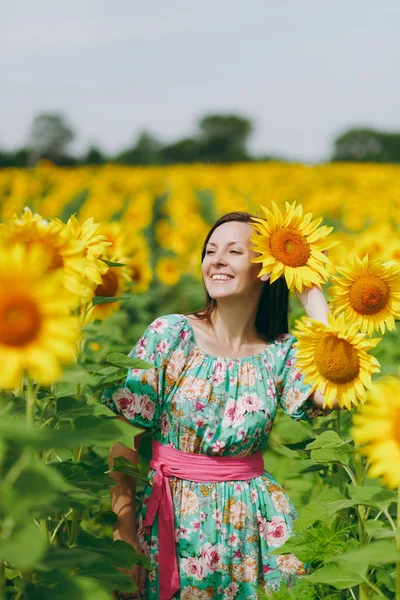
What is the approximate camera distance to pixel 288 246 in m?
2.23

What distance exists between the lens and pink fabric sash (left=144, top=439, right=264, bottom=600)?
2305mm

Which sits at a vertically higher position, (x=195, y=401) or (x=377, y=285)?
(x=377, y=285)

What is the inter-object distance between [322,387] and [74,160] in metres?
30.2

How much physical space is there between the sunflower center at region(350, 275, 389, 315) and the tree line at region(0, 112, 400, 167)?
60.1 ft

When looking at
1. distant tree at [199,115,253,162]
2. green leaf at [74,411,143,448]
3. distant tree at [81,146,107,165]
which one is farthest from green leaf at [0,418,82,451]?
distant tree at [199,115,253,162]

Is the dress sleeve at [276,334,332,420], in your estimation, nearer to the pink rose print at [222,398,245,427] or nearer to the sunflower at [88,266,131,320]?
the pink rose print at [222,398,245,427]

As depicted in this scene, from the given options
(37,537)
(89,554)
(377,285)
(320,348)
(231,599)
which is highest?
(377,285)

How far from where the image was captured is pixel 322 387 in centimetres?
204

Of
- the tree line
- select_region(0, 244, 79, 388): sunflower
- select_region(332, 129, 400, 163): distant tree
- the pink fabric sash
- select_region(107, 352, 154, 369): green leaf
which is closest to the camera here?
select_region(0, 244, 79, 388): sunflower

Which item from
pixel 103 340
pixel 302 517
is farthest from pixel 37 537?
pixel 103 340

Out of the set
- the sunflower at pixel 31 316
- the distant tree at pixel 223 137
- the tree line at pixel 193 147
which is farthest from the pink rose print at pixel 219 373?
the distant tree at pixel 223 137

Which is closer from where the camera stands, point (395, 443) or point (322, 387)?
point (395, 443)

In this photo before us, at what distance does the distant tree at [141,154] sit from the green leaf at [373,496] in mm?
29079

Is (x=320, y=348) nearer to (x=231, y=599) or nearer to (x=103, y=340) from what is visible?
(x=231, y=599)
